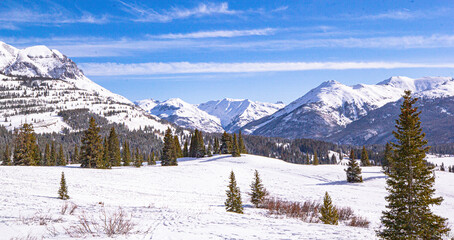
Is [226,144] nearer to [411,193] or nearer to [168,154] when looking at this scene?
[168,154]

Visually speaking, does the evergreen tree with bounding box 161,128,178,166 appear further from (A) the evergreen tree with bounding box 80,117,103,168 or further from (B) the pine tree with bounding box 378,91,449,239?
(B) the pine tree with bounding box 378,91,449,239

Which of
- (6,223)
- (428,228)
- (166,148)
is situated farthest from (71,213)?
(166,148)

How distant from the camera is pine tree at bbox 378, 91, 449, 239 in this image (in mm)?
14328

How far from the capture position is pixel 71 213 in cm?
1455

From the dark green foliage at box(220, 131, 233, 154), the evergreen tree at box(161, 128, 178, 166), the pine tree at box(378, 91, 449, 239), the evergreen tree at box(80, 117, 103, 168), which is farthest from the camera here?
the dark green foliage at box(220, 131, 233, 154)

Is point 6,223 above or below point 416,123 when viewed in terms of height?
below

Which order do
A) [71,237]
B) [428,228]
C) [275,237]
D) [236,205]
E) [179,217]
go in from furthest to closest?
[236,205] → [179,217] → [428,228] → [275,237] → [71,237]

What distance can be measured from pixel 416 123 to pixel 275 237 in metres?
10.2

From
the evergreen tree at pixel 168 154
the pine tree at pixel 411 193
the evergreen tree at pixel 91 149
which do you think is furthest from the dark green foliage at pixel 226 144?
the pine tree at pixel 411 193

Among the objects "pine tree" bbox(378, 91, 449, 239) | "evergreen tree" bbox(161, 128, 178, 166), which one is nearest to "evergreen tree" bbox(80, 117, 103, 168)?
"evergreen tree" bbox(161, 128, 178, 166)

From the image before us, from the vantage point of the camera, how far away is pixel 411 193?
584 inches

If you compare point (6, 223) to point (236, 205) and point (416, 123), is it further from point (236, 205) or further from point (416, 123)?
point (416, 123)

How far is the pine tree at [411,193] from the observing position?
14328mm

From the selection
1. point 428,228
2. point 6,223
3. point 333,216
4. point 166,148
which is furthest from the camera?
point 166,148
